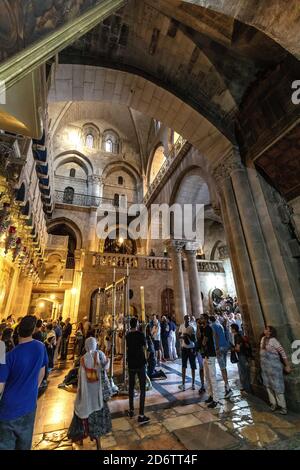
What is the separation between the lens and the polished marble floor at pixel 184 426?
2766mm

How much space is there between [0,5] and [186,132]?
5.12m

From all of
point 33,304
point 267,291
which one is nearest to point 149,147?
point 33,304

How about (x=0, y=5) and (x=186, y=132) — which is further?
(x=186, y=132)

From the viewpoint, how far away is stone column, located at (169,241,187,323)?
10547 mm

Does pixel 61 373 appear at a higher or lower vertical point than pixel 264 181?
lower

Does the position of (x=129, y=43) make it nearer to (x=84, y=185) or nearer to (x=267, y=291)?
(x=267, y=291)

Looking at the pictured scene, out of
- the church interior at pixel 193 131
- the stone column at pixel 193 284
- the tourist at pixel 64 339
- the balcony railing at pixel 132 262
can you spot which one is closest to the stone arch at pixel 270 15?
the church interior at pixel 193 131

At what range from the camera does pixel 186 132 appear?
6.16m

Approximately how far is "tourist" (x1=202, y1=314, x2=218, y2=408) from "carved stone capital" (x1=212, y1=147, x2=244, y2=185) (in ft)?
12.2

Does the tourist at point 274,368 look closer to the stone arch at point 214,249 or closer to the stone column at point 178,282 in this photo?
the stone column at point 178,282

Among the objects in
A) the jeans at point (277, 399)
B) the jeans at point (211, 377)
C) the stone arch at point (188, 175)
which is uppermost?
the stone arch at point (188, 175)

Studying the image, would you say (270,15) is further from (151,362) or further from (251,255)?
(151,362)

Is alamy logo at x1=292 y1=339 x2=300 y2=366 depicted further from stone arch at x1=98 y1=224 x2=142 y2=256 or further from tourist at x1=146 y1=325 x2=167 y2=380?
stone arch at x1=98 y1=224 x2=142 y2=256

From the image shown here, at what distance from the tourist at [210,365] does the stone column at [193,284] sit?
21.9 feet
